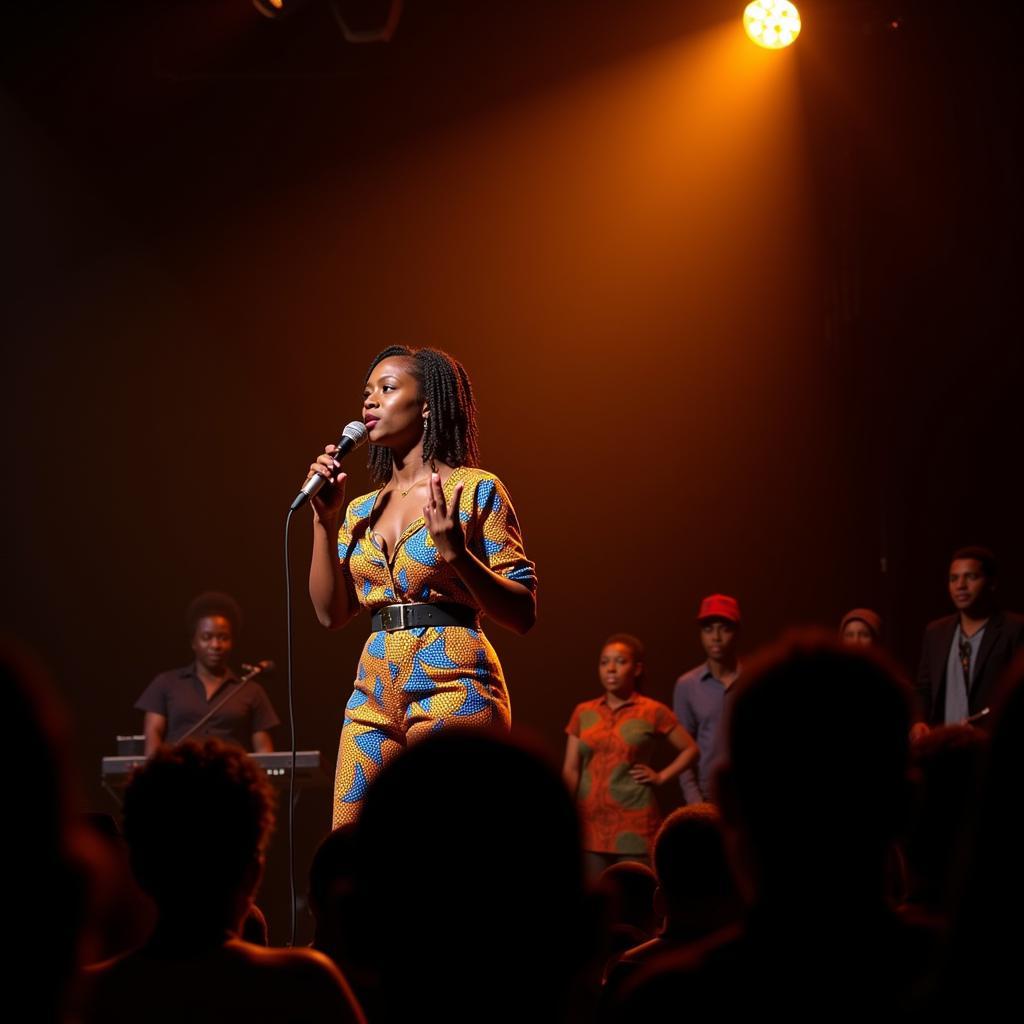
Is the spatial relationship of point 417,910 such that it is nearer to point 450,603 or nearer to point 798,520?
point 450,603

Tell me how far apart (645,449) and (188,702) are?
296cm

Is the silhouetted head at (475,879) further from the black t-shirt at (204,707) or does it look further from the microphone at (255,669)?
the black t-shirt at (204,707)

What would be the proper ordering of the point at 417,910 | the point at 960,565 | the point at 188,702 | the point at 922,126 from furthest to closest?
1. the point at 922,126
2. the point at 188,702
3. the point at 960,565
4. the point at 417,910

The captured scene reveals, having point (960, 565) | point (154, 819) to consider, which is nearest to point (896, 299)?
point (960, 565)

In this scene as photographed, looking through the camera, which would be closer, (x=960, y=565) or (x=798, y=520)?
(x=960, y=565)

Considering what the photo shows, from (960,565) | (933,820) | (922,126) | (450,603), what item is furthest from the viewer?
(922,126)

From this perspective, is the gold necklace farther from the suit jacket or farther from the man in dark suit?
the man in dark suit

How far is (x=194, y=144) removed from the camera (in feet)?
25.1

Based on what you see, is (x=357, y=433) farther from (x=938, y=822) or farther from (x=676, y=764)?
(x=676, y=764)

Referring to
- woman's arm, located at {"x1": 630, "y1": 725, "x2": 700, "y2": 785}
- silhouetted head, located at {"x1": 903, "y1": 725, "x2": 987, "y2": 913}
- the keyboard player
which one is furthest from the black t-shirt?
silhouetted head, located at {"x1": 903, "y1": 725, "x2": 987, "y2": 913}

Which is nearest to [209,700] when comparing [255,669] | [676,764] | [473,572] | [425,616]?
[255,669]

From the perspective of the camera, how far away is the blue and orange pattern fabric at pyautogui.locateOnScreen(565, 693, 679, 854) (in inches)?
257

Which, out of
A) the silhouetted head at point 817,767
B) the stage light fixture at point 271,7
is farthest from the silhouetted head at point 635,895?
the stage light fixture at point 271,7

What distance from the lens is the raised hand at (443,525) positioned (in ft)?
9.61
